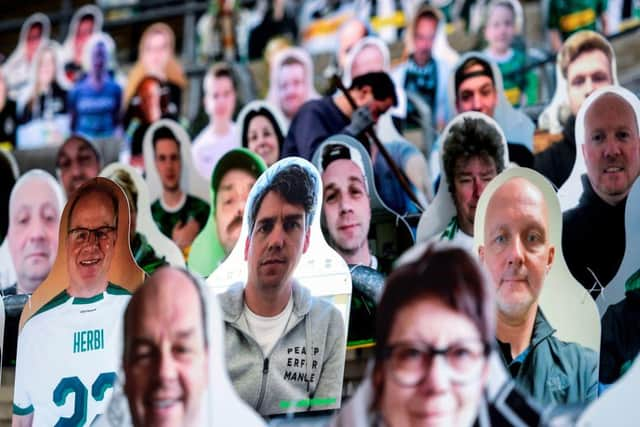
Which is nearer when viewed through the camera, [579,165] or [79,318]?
[79,318]

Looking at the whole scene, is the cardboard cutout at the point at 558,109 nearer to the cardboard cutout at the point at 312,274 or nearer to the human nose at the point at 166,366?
the cardboard cutout at the point at 312,274

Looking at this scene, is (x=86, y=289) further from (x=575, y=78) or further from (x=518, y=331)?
(x=575, y=78)

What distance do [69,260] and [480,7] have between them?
4.30 metres

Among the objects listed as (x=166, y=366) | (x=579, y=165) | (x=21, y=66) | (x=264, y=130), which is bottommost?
(x=166, y=366)

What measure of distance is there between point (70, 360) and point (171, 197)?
124 centimetres

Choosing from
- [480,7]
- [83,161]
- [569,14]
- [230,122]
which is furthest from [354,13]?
[83,161]

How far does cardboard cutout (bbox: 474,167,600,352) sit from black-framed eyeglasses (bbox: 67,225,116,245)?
1.02m

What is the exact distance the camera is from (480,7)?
6.36m

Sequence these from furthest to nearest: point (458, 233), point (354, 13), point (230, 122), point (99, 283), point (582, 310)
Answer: point (354, 13) < point (230, 122) < point (458, 233) < point (99, 283) < point (582, 310)

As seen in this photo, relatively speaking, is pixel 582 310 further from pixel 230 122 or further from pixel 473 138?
pixel 230 122

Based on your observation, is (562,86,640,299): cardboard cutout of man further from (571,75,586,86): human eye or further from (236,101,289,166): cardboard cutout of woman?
(236,101,289,166): cardboard cutout of woman

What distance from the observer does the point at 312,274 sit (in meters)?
2.58

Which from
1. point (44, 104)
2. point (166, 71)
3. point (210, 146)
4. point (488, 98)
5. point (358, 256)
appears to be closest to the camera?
point (358, 256)

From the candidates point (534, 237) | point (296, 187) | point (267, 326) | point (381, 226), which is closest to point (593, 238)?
point (534, 237)
